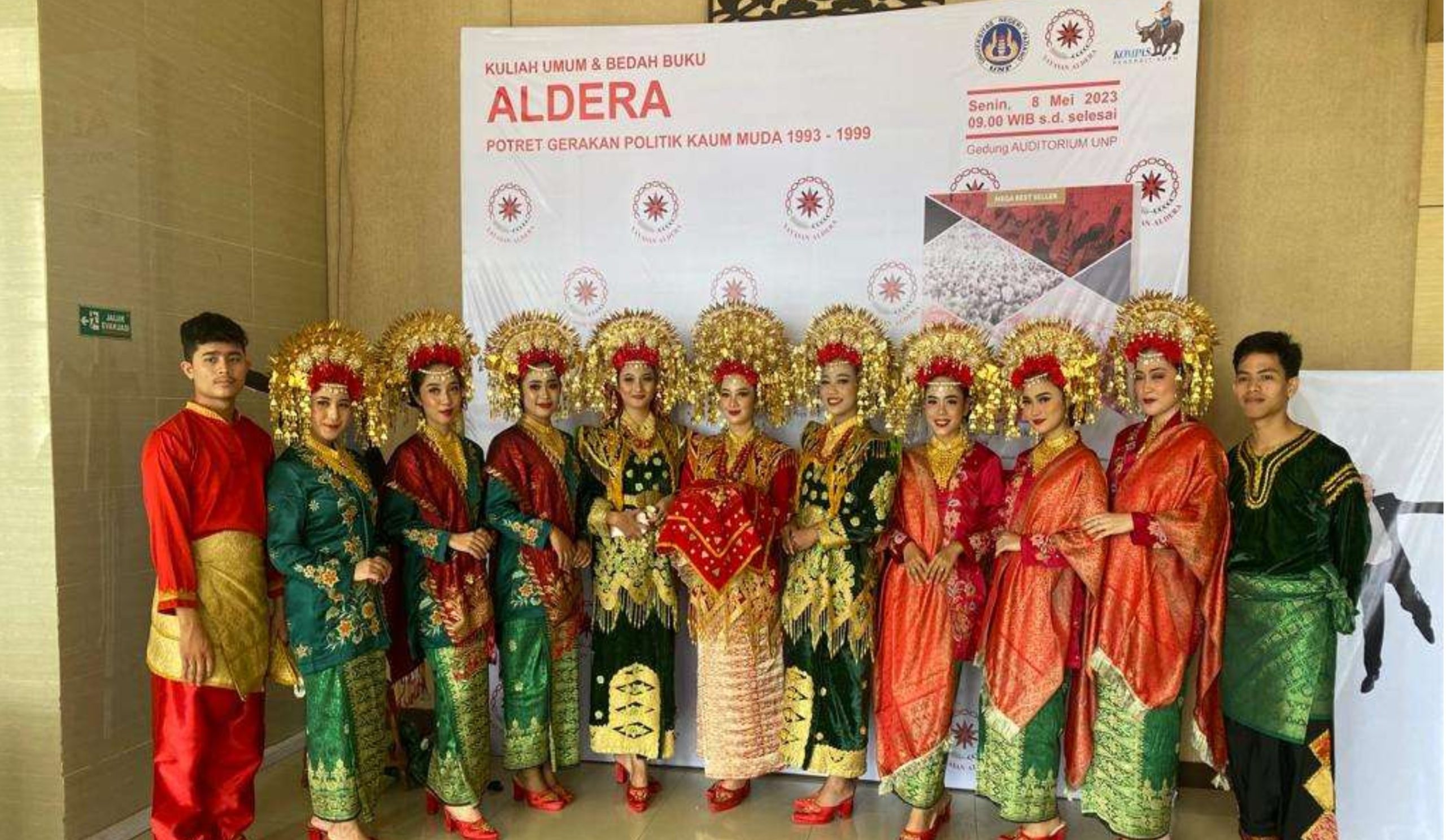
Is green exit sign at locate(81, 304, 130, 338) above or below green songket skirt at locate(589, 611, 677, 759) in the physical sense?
above

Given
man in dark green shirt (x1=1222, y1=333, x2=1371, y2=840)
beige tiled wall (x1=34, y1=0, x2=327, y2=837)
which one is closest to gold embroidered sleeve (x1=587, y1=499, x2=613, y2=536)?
beige tiled wall (x1=34, y1=0, x2=327, y2=837)

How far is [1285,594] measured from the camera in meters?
2.62

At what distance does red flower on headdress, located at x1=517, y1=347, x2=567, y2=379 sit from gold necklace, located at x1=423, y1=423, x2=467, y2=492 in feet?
1.11

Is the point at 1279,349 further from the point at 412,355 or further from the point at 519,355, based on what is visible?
the point at 412,355

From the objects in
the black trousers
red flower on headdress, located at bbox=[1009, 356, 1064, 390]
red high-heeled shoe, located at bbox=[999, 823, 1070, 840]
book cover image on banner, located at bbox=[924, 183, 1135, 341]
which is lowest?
red high-heeled shoe, located at bbox=[999, 823, 1070, 840]

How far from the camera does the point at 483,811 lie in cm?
319

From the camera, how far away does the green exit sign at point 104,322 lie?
2.87 meters

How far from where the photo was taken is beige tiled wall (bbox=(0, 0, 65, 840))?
8.94ft

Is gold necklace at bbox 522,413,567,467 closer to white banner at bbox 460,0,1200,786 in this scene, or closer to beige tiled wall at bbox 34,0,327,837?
white banner at bbox 460,0,1200,786

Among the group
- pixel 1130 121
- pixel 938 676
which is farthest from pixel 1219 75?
pixel 938 676

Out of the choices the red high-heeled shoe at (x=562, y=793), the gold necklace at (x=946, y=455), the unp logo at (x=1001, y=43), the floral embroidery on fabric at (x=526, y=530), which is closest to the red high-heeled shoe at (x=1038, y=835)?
the gold necklace at (x=946, y=455)

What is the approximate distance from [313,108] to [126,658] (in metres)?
2.48

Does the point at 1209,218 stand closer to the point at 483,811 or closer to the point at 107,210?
the point at 483,811

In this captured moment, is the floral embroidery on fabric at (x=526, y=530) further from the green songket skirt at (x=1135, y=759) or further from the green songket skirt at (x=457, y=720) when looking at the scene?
the green songket skirt at (x=1135, y=759)
